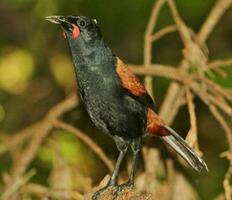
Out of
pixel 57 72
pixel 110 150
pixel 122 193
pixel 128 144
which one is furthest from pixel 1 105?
pixel 122 193

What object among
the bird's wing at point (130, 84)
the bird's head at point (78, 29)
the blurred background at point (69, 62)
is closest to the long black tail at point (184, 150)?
the bird's wing at point (130, 84)

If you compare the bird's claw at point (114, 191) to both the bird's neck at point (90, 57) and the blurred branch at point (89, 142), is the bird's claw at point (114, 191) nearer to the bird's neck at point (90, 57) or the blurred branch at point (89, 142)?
the bird's neck at point (90, 57)

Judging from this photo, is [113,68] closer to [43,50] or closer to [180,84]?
[180,84]

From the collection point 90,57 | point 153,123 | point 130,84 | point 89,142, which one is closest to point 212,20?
point 89,142

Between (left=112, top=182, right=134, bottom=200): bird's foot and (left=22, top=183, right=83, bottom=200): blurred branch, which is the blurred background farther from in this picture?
(left=112, top=182, right=134, bottom=200): bird's foot

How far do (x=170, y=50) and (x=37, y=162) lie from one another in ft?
5.67

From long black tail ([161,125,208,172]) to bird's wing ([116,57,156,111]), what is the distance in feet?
0.88

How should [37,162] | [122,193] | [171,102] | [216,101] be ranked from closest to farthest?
1. [122,193]
2. [216,101]
3. [171,102]
4. [37,162]

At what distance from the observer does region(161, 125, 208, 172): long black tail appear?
5206 mm

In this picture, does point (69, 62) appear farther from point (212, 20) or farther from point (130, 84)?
point (130, 84)

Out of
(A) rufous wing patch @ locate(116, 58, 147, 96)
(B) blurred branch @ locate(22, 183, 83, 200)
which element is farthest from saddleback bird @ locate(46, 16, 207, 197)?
(B) blurred branch @ locate(22, 183, 83, 200)

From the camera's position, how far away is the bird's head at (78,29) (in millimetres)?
4812

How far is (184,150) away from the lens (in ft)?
17.4

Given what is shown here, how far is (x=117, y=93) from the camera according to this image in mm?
4930
